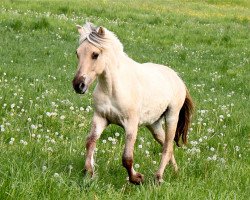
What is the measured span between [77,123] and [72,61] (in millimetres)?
7794

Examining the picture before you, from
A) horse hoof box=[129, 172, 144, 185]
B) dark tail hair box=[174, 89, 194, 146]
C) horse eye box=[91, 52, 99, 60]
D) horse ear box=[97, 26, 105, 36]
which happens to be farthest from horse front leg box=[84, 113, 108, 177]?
dark tail hair box=[174, 89, 194, 146]

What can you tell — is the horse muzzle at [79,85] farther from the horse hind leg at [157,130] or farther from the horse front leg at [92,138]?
the horse hind leg at [157,130]

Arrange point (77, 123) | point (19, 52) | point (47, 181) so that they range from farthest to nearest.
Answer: point (19, 52) < point (77, 123) < point (47, 181)

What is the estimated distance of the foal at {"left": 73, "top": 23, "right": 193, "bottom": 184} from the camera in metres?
6.43

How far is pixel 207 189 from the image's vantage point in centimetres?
666

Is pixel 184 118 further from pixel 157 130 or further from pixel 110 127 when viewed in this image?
pixel 110 127

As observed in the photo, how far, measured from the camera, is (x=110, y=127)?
1052 cm

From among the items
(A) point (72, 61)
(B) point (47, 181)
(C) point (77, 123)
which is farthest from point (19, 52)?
(B) point (47, 181)

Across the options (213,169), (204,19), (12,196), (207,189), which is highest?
(12,196)

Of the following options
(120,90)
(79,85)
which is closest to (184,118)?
(120,90)

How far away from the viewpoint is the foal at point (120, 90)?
643 centimetres

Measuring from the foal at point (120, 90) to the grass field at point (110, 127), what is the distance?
→ 1.53ft

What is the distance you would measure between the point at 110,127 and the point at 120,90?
3739 millimetres

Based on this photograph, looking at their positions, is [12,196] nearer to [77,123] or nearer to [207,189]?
[207,189]
